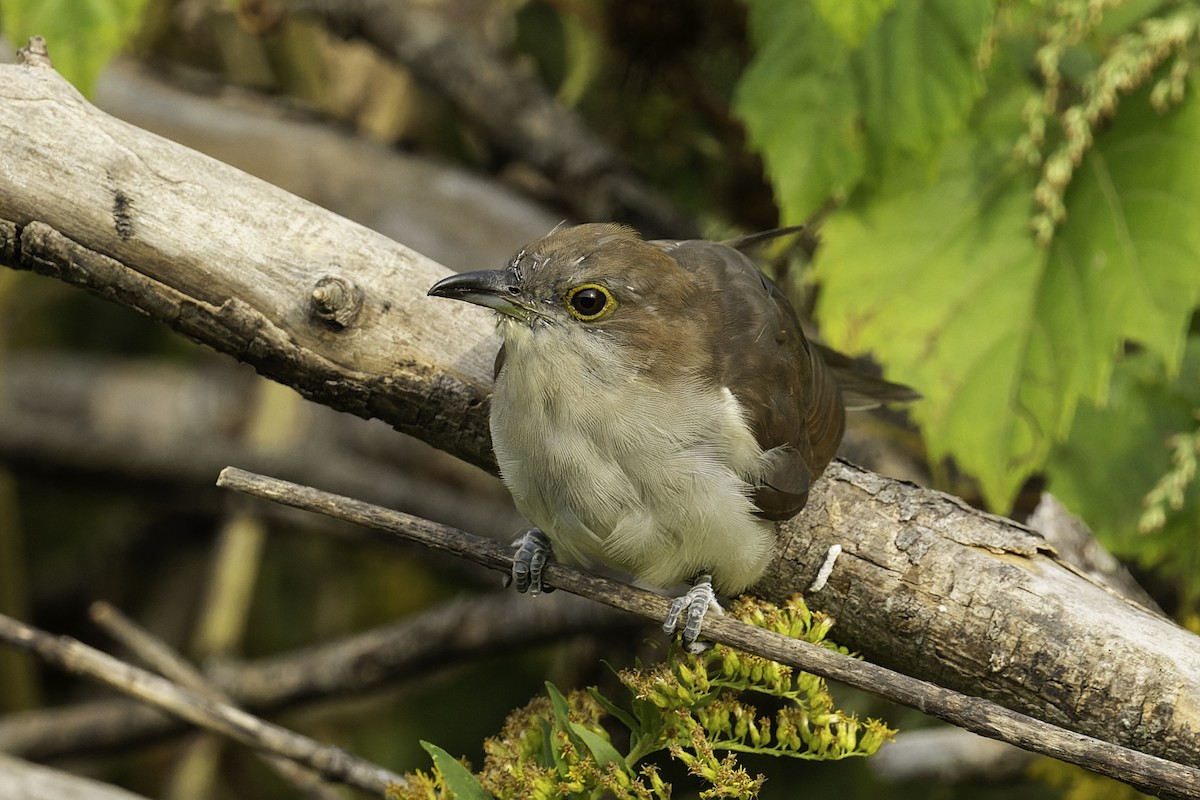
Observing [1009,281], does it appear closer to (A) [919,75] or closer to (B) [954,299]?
(B) [954,299]

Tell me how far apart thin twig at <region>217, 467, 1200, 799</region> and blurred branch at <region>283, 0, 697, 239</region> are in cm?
231

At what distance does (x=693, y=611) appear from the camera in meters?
2.19

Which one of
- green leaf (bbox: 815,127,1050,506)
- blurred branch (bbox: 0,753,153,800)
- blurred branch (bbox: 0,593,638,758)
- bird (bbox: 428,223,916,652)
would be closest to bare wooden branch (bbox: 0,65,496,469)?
bird (bbox: 428,223,916,652)

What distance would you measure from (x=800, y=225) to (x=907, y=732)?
189 cm

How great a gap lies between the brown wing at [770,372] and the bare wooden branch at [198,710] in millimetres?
1031

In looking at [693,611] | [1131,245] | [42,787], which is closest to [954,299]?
[1131,245]

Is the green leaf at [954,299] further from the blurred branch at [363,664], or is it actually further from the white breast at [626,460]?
the blurred branch at [363,664]

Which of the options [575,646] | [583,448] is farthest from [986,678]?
[575,646]

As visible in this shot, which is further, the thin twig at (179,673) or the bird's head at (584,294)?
the thin twig at (179,673)

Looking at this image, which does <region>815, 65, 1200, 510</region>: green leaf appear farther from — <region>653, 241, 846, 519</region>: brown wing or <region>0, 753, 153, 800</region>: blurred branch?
<region>0, 753, 153, 800</region>: blurred branch

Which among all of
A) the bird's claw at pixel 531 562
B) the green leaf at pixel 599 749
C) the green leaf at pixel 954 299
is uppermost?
the green leaf at pixel 954 299

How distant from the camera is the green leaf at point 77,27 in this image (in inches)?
112

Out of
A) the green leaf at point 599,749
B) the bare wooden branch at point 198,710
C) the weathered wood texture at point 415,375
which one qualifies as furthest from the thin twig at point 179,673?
the green leaf at point 599,749

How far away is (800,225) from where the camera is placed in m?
2.81
